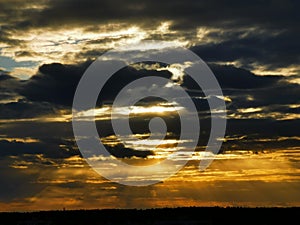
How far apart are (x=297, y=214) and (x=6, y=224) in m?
79.9

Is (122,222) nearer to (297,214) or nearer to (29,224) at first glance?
(29,224)

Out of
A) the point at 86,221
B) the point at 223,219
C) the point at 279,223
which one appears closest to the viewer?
the point at 279,223

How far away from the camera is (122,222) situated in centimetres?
18812

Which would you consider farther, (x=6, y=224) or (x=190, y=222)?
(x=6, y=224)

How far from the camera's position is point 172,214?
199 meters

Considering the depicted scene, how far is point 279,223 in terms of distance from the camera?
17000 cm

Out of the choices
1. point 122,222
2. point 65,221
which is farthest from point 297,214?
point 65,221

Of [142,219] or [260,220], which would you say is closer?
[260,220]

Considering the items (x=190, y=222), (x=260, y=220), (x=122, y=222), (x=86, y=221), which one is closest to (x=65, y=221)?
(x=86, y=221)

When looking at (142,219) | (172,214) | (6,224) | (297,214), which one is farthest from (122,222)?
(297,214)

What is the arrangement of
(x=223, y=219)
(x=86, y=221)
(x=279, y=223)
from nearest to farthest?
1. (x=279, y=223)
2. (x=223, y=219)
3. (x=86, y=221)

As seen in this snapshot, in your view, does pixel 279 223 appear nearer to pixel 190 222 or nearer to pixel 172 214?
pixel 190 222

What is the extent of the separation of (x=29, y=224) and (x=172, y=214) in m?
39.8

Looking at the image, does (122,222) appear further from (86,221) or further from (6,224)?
(6,224)
